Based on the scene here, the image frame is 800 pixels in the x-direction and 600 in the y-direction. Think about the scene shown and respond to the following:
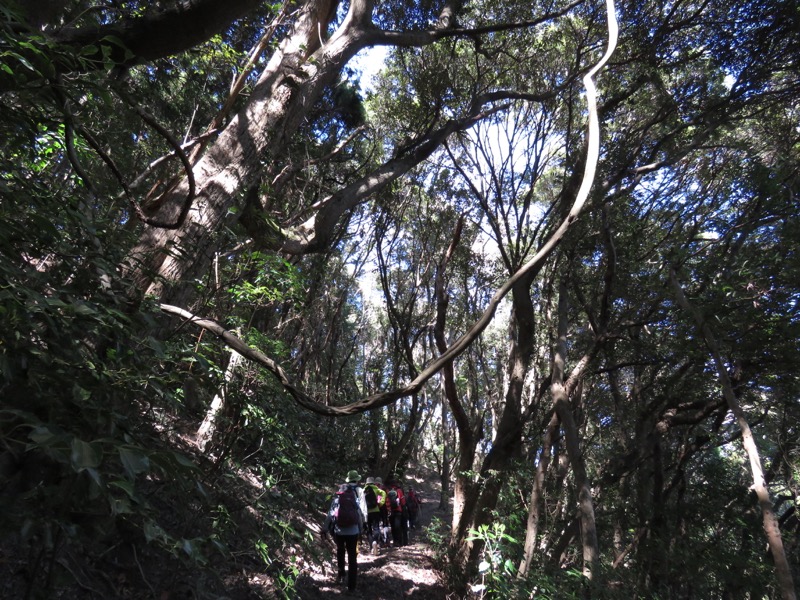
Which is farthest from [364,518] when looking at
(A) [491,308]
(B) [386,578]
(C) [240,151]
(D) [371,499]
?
(A) [491,308]

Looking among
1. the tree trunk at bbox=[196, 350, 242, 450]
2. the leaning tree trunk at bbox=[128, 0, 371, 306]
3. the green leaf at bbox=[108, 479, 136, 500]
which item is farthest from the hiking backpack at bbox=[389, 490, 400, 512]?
the green leaf at bbox=[108, 479, 136, 500]

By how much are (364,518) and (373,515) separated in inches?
97.9

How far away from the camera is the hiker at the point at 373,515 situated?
8.57 meters

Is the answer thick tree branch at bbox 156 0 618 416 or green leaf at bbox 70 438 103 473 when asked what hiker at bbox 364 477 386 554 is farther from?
green leaf at bbox 70 438 103 473

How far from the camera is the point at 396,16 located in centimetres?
730

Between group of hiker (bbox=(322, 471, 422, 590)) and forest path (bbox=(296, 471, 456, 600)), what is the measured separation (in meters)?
0.21

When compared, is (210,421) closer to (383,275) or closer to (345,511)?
(345,511)

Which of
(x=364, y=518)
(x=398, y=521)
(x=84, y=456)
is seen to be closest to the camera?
(x=84, y=456)

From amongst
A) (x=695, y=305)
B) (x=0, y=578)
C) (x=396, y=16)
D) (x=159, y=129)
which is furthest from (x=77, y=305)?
(x=396, y=16)

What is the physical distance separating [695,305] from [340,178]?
28.4ft

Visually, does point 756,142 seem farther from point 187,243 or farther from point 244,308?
point 187,243

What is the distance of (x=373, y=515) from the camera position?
915 centimetres

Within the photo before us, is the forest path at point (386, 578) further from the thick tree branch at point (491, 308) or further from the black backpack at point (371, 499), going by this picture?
the thick tree branch at point (491, 308)

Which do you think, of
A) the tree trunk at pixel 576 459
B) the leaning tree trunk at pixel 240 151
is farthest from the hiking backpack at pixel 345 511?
the leaning tree trunk at pixel 240 151
